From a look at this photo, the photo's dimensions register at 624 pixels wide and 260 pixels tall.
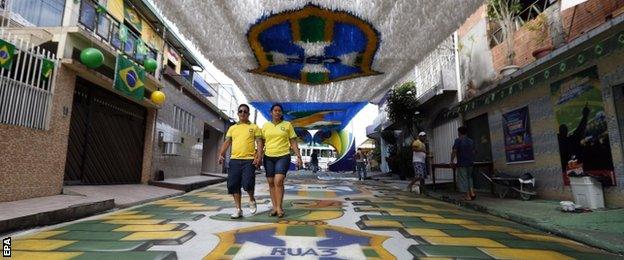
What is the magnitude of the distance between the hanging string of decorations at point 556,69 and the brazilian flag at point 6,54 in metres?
8.75

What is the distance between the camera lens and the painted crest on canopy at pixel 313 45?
5496 mm

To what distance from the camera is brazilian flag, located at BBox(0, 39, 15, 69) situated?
488 centimetres

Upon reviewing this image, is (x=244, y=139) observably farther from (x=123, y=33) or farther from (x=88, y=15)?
(x=123, y=33)

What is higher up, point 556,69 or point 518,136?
point 556,69

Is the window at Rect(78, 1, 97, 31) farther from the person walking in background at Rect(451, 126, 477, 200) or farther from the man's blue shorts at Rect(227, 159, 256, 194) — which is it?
the person walking in background at Rect(451, 126, 477, 200)

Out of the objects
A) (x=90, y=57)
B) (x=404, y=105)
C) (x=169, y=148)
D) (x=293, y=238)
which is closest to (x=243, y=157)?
(x=293, y=238)

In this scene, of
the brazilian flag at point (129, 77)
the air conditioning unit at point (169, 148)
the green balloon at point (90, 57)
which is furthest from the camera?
the air conditioning unit at point (169, 148)

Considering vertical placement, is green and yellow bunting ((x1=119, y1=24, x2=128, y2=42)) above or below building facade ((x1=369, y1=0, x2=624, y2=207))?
above

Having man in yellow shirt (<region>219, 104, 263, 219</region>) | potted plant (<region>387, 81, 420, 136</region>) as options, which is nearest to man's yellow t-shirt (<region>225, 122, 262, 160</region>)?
man in yellow shirt (<region>219, 104, 263, 219</region>)

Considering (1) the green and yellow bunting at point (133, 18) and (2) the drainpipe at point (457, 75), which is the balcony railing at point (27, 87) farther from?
(2) the drainpipe at point (457, 75)

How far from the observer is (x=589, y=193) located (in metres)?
5.43

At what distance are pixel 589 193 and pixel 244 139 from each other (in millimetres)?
5302

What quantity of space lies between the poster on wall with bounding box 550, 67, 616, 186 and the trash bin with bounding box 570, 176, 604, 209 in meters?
0.15

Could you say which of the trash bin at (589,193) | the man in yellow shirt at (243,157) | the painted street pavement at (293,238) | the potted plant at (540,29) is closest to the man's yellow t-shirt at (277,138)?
the man in yellow shirt at (243,157)
